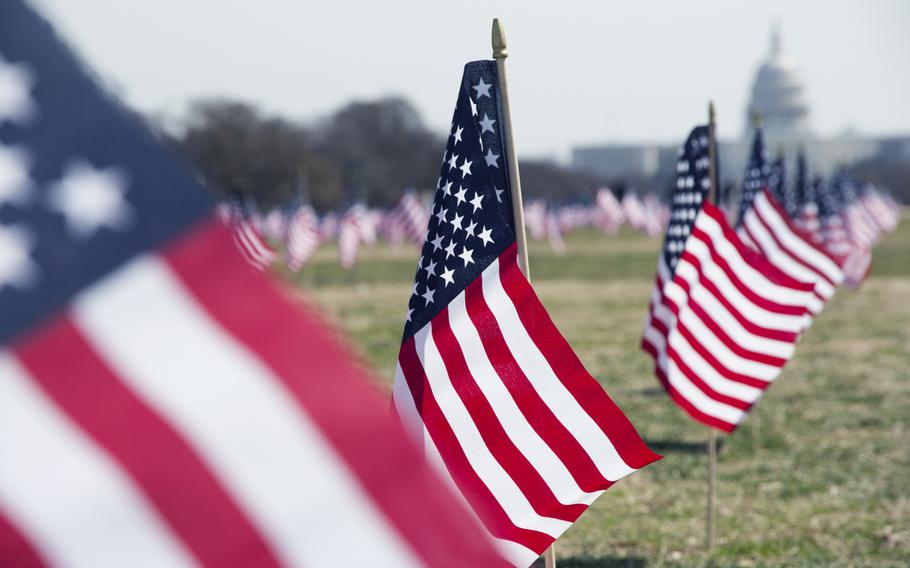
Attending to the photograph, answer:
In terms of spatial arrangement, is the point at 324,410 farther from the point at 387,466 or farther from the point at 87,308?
the point at 87,308

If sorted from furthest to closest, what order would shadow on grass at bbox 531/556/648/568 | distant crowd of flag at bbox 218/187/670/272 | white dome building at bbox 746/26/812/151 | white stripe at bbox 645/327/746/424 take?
1. white dome building at bbox 746/26/812/151
2. distant crowd of flag at bbox 218/187/670/272
3. shadow on grass at bbox 531/556/648/568
4. white stripe at bbox 645/327/746/424

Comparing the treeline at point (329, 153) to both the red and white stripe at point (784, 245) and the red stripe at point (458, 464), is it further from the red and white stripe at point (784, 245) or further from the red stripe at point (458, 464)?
the red stripe at point (458, 464)

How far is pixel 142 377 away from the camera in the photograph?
7.07 ft

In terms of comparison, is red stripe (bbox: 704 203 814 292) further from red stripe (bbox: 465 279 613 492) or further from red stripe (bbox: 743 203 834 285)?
red stripe (bbox: 465 279 613 492)

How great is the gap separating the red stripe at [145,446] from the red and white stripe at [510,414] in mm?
2453

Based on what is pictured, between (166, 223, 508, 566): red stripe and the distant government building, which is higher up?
(166, 223, 508, 566): red stripe

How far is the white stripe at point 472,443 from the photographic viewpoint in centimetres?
463

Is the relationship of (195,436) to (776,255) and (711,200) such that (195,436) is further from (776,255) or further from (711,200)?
(776,255)

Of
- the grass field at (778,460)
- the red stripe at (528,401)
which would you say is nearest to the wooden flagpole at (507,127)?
the red stripe at (528,401)

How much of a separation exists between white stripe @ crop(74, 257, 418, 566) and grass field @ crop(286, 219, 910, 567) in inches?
239

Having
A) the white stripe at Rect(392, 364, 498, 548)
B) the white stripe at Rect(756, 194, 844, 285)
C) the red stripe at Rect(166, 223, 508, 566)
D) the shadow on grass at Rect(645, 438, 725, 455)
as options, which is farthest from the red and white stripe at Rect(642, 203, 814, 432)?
the red stripe at Rect(166, 223, 508, 566)

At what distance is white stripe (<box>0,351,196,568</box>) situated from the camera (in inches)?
82.1

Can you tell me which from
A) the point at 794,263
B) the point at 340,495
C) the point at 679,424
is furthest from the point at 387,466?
the point at 679,424

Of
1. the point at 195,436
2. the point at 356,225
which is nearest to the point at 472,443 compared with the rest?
the point at 195,436
